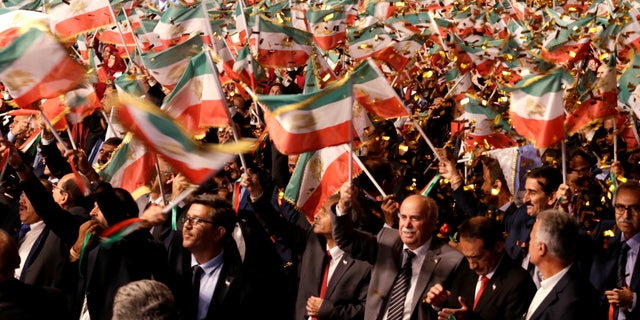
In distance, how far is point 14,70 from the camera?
8.33m

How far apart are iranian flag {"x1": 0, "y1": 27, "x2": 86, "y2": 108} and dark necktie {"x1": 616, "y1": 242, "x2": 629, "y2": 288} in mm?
4335

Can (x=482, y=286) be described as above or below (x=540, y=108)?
below

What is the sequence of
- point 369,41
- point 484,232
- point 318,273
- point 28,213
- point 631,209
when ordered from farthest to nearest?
1. point 369,41
2. point 28,213
3. point 318,273
4. point 631,209
5. point 484,232

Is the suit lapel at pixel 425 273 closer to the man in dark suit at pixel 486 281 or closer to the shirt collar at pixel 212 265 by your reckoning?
the man in dark suit at pixel 486 281

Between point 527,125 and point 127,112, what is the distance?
3.34 meters

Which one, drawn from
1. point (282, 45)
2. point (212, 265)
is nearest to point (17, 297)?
point (212, 265)

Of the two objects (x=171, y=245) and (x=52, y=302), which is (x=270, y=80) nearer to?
(x=171, y=245)

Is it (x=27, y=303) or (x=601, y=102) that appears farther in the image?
(x=601, y=102)

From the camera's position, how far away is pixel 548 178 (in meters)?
8.84

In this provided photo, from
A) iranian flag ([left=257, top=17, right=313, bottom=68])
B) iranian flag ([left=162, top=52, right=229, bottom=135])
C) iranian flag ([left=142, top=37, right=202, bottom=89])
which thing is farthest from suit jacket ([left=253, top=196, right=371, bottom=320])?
iranian flag ([left=257, top=17, right=313, bottom=68])

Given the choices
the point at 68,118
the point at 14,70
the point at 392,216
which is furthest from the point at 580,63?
the point at 14,70

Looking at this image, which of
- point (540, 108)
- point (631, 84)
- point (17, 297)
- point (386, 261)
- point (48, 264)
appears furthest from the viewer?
point (631, 84)

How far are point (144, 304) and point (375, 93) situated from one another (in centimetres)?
405

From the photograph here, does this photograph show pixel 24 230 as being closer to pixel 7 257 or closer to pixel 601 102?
pixel 7 257
